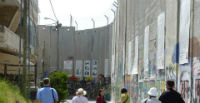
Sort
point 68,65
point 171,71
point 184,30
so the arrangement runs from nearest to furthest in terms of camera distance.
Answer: point 184,30, point 171,71, point 68,65

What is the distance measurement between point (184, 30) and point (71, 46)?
4817cm

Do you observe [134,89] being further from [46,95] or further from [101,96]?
[46,95]


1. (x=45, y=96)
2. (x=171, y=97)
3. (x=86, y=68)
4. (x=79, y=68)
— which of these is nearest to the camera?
(x=171, y=97)

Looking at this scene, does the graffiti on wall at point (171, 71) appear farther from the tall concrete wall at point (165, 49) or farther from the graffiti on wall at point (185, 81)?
the graffiti on wall at point (185, 81)

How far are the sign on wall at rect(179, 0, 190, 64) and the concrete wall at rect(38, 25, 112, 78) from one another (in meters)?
44.0

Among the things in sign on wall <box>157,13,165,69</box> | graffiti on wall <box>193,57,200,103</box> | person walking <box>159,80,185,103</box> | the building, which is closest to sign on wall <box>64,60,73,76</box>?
the building

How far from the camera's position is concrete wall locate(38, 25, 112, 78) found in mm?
56938

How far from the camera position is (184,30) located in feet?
38.1

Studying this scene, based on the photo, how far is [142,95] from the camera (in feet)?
64.7

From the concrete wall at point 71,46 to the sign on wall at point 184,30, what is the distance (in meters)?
44.0

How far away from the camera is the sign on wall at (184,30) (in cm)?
1127

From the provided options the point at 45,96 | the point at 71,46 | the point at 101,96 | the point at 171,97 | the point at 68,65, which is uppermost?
the point at 71,46

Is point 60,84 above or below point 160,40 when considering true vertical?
below

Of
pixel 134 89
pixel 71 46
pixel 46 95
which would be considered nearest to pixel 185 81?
pixel 46 95
